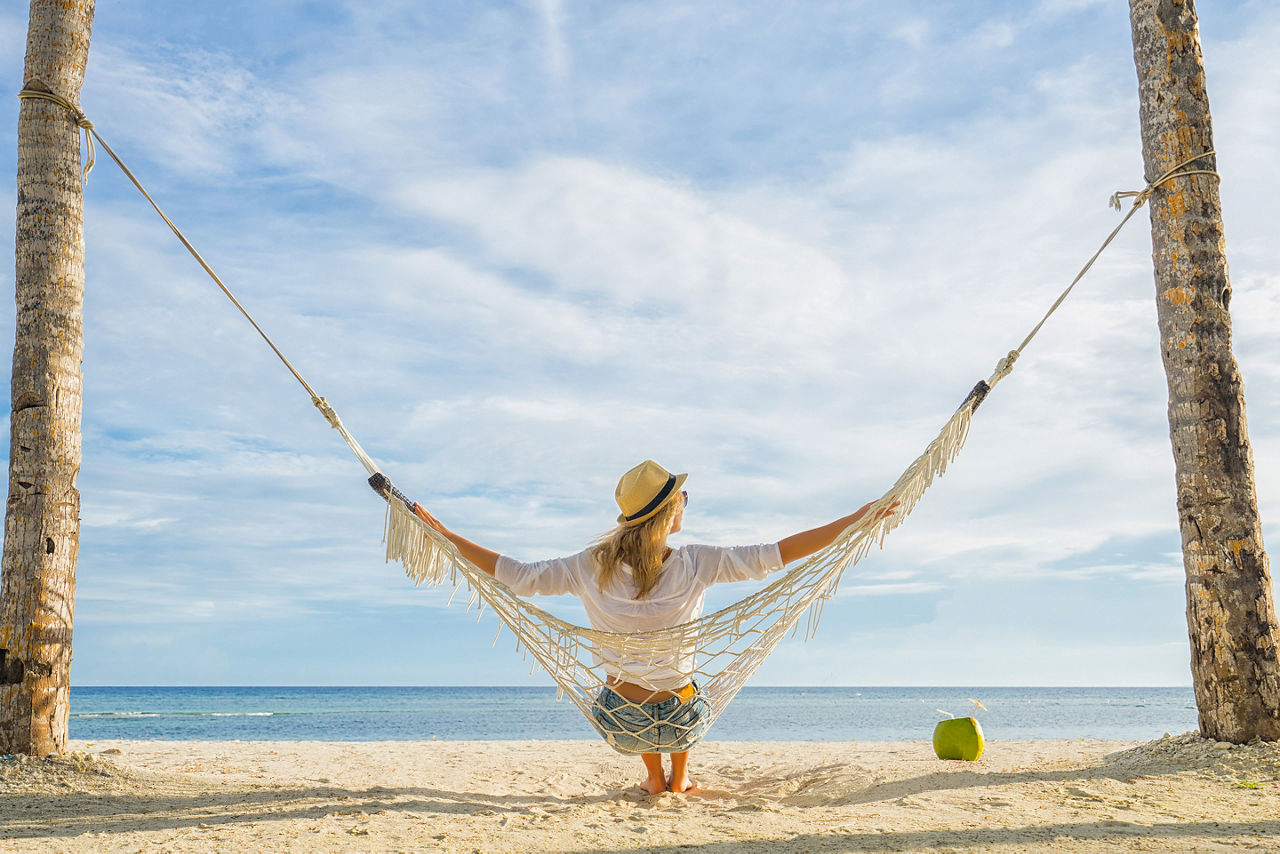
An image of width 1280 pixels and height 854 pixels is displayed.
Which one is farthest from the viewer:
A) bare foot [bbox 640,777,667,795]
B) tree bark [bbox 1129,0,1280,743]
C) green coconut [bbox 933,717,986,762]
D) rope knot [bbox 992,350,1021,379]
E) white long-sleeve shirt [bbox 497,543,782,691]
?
green coconut [bbox 933,717,986,762]

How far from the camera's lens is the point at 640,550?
2463 mm

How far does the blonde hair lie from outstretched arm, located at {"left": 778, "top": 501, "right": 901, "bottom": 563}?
0.33 meters

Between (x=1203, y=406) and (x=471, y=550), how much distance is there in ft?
9.36

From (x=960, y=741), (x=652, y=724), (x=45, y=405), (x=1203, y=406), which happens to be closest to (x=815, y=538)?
Result: (x=652, y=724)

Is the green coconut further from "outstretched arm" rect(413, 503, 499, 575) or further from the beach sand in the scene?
"outstretched arm" rect(413, 503, 499, 575)

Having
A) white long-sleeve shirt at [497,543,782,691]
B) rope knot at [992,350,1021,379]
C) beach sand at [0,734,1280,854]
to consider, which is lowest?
beach sand at [0,734,1280,854]

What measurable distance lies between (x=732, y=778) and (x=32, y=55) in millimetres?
3933

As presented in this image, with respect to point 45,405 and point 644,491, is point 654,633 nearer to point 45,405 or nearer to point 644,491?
point 644,491

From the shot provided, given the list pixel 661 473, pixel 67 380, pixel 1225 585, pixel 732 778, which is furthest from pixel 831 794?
pixel 67 380

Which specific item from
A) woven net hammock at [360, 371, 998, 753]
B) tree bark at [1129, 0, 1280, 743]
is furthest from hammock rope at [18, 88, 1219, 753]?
tree bark at [1129, 0, 1280, 743]

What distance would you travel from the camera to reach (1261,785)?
283cm

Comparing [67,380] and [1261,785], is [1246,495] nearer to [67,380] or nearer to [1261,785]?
[1261,785]

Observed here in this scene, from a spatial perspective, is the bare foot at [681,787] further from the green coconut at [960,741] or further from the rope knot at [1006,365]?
the rope knot at [1006,365]

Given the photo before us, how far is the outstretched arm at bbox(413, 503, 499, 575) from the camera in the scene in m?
2.65
